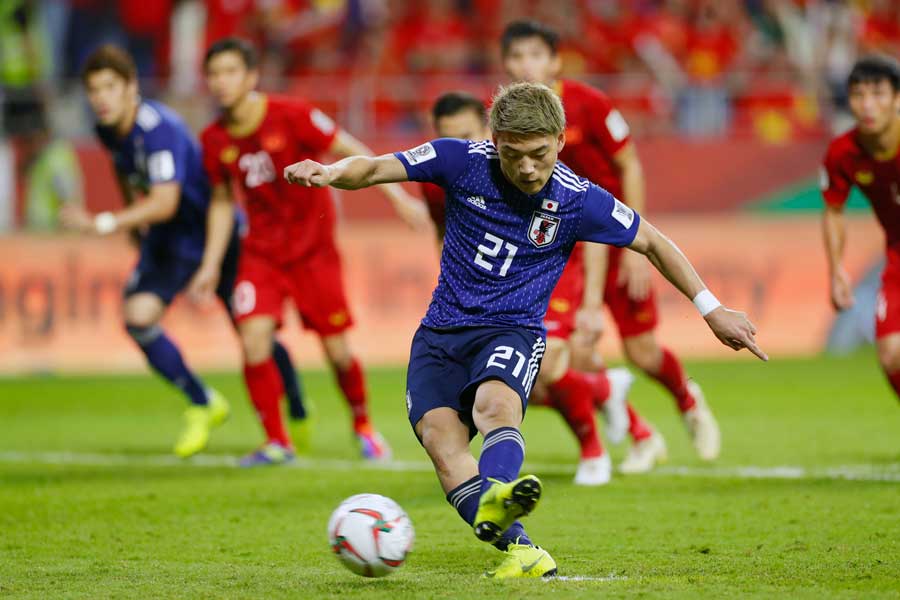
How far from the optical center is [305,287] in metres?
9.08

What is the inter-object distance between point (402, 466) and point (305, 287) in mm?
1287

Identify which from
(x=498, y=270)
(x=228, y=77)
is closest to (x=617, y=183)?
(x=228, y=77)

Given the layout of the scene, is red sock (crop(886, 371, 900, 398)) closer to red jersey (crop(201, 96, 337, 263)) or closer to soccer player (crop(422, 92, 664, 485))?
soccer player (crop(422, 92, 664, 485))

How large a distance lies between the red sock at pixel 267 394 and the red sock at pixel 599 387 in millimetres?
1986

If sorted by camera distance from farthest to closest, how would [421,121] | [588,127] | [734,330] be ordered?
[421,121], [588,127], [734,330]

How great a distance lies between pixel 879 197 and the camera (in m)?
8.00

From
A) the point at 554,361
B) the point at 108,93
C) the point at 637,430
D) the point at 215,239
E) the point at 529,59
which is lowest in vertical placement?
the point at 637,430

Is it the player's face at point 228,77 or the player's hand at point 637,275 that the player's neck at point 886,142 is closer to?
the player's hand at point 637,275

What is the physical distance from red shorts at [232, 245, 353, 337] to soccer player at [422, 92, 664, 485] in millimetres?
1096

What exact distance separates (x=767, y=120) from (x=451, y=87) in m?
3.86

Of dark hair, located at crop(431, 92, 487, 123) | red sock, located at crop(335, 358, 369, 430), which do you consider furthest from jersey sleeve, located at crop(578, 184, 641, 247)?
red sock, located at crop(335, 358, 369, 430)

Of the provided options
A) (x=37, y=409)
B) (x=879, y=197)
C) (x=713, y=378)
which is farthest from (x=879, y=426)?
(x=37, y=409)

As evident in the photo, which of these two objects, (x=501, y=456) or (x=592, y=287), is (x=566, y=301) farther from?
(x=501, y=456)

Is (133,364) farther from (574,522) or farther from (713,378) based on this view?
(574,522)
